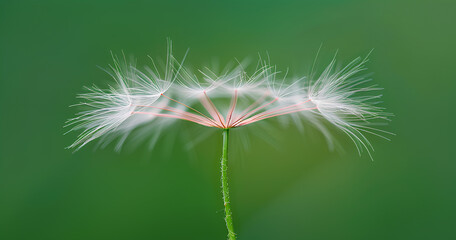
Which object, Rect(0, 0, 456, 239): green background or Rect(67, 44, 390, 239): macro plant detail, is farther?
Rect(0, 0, 456, 239): green background

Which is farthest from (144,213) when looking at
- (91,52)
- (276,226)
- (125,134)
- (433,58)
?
(433,58)

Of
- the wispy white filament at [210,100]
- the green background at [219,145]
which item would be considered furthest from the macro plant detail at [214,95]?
the green background at [219,145]

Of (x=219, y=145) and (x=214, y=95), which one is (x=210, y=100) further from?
(x=219, y=145)

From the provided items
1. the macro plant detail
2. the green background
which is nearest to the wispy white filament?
the macro plant detail

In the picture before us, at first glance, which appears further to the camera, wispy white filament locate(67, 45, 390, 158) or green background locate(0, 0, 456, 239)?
green background locate(0, 0, 456, 239)

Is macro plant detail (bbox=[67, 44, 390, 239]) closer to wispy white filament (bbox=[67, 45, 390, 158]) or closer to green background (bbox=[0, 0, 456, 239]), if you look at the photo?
wispy white filament (bbox=[67, 45, 390, 158])

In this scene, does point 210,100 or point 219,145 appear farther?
point 219,145

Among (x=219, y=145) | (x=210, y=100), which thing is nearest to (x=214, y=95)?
(x=210, y=100)

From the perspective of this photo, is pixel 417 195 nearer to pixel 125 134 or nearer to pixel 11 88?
pixel 125 134

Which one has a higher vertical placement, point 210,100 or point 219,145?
point 219,145
